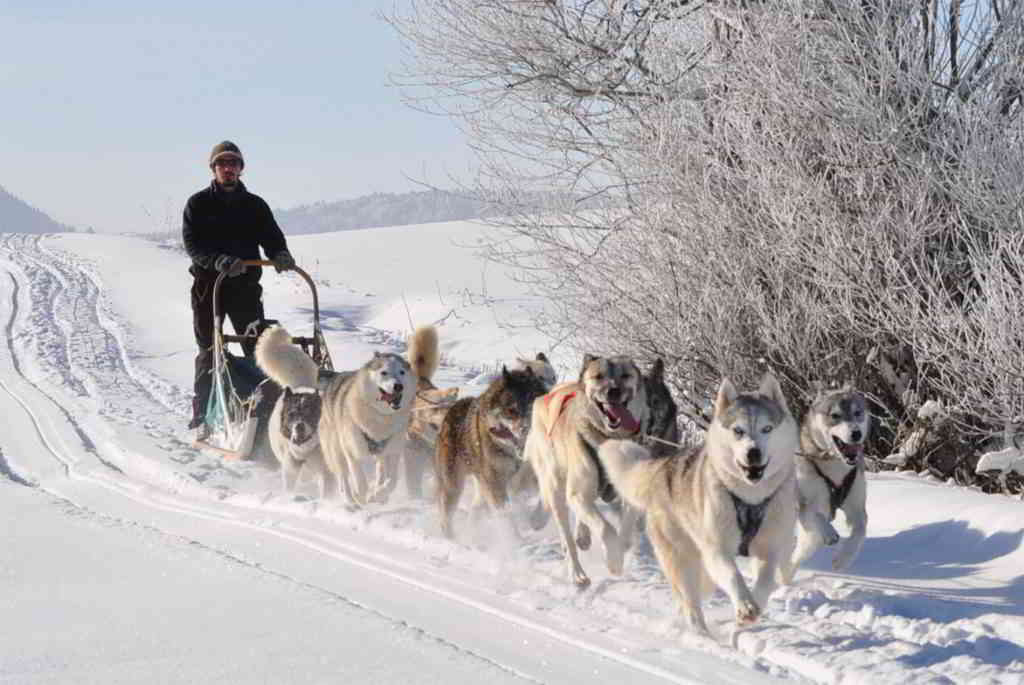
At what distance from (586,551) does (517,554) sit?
0.40m

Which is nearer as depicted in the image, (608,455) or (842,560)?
(608,455)

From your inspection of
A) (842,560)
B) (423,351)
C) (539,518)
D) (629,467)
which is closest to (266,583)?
(629,467)

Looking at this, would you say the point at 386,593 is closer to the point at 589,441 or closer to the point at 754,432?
the point at 589,441

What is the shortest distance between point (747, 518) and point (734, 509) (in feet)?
0.20

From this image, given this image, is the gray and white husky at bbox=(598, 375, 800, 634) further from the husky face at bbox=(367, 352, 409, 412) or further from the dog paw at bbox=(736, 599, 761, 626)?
the husky face at bbox=(367, 352, 409, 412)

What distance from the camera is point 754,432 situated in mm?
4855

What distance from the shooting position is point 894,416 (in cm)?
819

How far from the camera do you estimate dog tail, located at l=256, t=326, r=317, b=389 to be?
8219mm

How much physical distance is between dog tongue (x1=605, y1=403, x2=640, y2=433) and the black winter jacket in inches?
152

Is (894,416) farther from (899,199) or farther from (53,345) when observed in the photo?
(53,345)

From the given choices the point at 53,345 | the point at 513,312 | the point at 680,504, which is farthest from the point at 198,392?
the point at 53,345

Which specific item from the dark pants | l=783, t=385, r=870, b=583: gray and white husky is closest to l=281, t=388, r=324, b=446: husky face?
the dark pants

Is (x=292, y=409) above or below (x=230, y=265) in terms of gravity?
below

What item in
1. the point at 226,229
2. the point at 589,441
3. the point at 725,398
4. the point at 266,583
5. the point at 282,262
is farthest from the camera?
the point at 226,229
